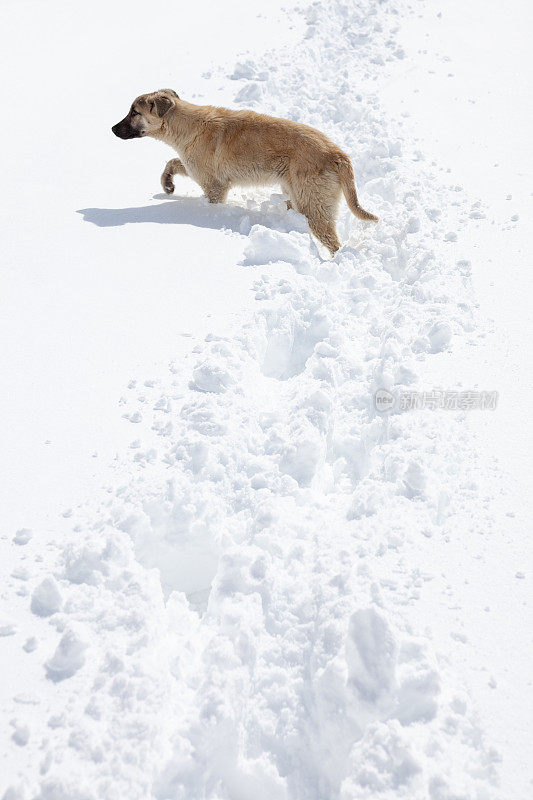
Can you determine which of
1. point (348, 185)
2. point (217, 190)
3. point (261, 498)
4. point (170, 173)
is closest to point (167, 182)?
point (170, 173)

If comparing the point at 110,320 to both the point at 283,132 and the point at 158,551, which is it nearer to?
the point at 158,551

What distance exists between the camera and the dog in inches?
208

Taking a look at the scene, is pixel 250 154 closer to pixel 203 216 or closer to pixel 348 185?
pixel 203 216

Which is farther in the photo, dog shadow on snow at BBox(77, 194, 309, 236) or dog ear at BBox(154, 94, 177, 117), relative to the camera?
dog ear at BBox(154, 94, 177, 117)

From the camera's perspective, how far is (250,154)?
18.4 feet

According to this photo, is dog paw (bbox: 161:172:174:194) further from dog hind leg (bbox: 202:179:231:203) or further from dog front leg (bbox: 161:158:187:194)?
dog hind leg (bbox: 202:179:231:203)

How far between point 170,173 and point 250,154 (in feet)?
2.94

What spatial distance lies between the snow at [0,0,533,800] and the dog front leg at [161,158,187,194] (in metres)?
0.16

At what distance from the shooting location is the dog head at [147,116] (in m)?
6.00

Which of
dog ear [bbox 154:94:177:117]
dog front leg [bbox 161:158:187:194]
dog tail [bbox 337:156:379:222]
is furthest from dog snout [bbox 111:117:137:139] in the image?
dog tail [bbox 337:156:379:222]

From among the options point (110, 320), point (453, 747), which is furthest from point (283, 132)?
point (453, 747)

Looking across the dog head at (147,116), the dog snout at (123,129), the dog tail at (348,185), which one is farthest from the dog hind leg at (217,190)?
the dog tail at (348,185)

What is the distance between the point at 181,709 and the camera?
7.02 feet

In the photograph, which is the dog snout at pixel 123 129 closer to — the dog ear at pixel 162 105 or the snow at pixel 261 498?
the dog ear at pixel 162 105
